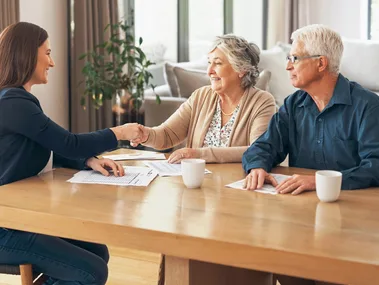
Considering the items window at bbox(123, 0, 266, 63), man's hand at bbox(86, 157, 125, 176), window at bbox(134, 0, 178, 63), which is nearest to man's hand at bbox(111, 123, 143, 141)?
man's hand at bbox(86, 157, 125, 176)

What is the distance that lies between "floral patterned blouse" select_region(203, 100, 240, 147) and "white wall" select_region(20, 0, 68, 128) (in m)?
1.89

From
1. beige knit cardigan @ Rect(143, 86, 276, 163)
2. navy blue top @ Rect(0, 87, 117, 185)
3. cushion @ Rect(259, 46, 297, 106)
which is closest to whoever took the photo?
navy blue top @ Rect(0, 87, 117, 185)

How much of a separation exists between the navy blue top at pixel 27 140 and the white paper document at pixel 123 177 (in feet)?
0.24

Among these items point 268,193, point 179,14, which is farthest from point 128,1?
point 268,193

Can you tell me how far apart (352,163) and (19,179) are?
1136 millimetres

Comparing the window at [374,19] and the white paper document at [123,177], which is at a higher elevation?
the window at [374,19]

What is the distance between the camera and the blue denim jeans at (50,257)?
1834 millimetres

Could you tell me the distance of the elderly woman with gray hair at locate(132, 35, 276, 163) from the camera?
8.60ft

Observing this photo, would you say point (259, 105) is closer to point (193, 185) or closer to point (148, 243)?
point (193, 185)

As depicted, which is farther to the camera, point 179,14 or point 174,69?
point 179,14

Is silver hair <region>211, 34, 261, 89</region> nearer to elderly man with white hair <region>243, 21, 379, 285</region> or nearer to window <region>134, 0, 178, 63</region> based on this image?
elderly man with white hair <region>243, 21, 379, 285</region>

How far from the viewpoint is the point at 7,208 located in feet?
5.58

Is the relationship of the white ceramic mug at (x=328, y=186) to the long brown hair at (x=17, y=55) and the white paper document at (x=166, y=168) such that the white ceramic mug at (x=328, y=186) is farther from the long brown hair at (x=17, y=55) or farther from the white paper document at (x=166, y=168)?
the long brown hair at (x=17, y=55)

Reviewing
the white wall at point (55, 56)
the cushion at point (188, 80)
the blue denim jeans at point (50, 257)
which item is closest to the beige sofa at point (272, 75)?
the cushion at point (188, 80)
